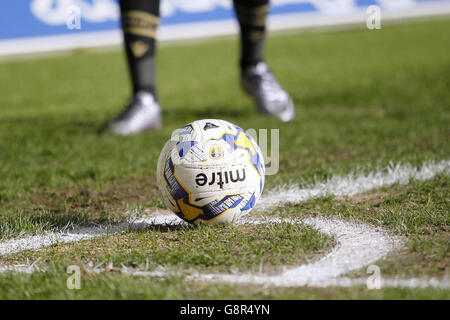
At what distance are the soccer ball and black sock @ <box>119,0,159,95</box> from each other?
333cm

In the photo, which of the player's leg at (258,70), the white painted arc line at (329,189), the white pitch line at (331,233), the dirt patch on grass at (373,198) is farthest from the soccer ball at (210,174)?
the player's leg at (258,70)

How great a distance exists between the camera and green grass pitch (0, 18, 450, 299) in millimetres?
2152

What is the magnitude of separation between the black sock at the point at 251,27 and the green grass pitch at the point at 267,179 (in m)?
0.79

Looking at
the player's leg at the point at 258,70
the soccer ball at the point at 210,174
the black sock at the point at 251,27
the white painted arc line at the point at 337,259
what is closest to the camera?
the white painted arc line at the point at 337,259

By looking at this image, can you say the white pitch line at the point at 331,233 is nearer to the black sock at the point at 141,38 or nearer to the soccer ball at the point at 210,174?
the soccer ball at the point at 210,174

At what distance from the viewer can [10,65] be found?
17062 millimetres

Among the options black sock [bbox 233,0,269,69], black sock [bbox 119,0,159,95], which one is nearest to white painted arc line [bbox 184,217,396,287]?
black sock [bbox 119,0,159,95]

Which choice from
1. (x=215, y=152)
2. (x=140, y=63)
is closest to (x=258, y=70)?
(x=140, y=63)

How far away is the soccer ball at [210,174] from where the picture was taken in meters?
2.72

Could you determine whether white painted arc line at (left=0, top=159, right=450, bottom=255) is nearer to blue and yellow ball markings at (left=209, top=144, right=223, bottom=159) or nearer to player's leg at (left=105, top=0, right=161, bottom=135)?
blue and yellow ball markings at (left=209, top=144, right=223, bottom=159)

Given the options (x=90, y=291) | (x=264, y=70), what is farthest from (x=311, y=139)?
(x=90, y=291)

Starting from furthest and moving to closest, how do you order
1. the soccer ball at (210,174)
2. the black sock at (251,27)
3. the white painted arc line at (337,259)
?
1. the black sock at (251,27)
2. the soccer ball at (210,174)
3. the white painted arc line at (337,259)

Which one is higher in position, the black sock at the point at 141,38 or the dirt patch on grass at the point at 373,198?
the black sock at the point at 141,38
